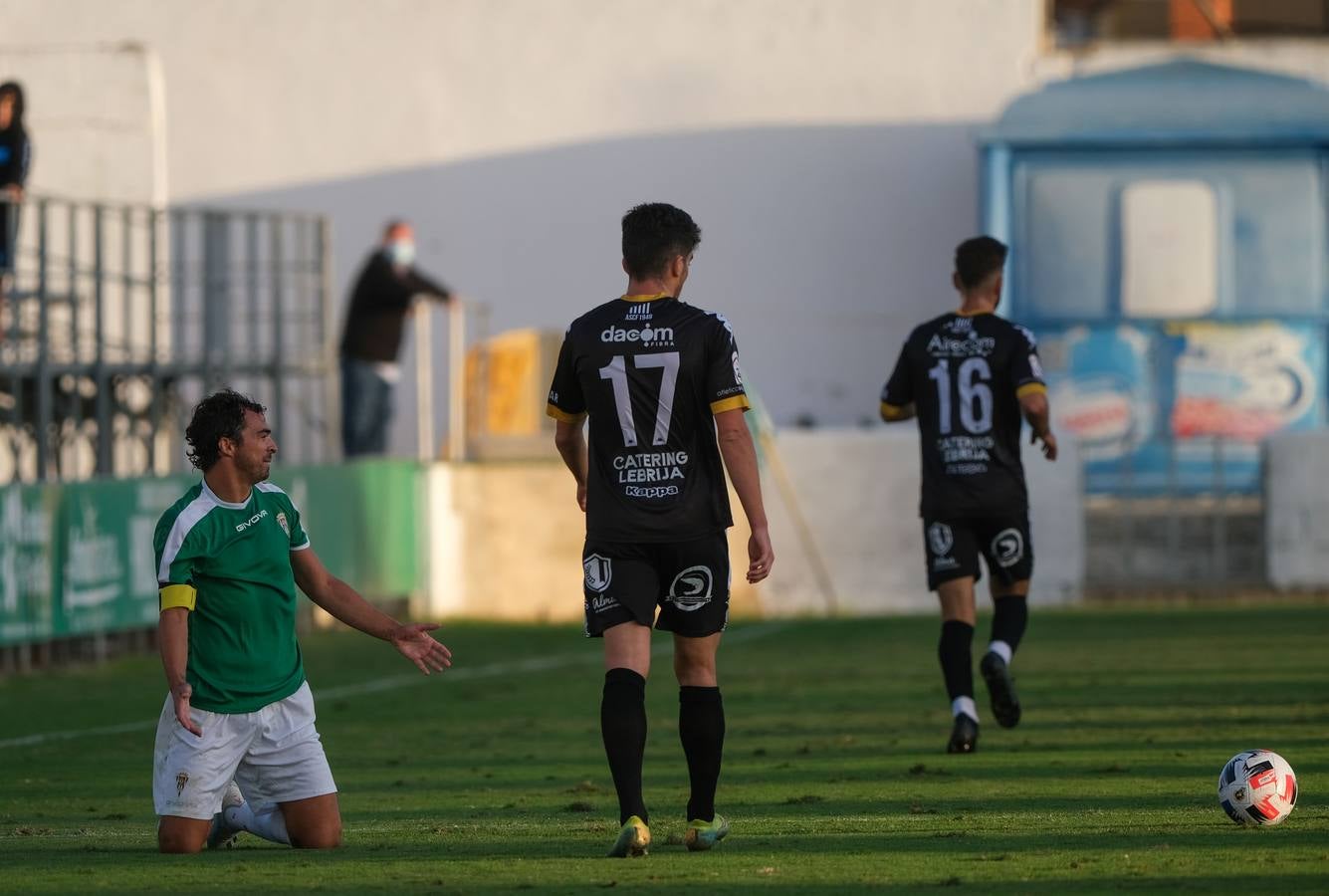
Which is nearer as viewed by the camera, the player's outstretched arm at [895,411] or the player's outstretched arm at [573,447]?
the player's outstretched arm at [573,447]

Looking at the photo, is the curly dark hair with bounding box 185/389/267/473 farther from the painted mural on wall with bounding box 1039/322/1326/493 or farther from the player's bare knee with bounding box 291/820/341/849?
the painted mural on wall with bounding box 1039/322/1326/493

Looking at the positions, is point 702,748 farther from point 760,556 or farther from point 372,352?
point 372,352

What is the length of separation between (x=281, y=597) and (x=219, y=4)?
817 inches

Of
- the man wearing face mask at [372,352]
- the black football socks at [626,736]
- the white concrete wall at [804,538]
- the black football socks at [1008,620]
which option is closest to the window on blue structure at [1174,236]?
the white concrete wall at [804,538]

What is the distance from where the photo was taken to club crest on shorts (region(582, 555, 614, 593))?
6742 mm

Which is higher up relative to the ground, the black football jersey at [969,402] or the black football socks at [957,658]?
the black football jersey at [969,402]

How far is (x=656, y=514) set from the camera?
6.73m

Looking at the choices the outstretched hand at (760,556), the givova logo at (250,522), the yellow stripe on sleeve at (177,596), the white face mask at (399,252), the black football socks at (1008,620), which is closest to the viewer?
the outstretched hand at (760,556)

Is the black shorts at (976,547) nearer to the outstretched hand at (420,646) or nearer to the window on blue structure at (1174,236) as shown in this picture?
the outstretched hand at (420,646)

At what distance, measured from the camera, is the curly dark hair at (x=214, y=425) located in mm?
6941

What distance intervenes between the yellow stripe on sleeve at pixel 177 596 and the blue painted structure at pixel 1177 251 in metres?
16.7

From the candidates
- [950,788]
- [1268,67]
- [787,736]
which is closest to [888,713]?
[787,736]

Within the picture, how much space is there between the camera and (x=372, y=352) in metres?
19.0

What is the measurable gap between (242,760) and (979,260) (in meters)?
4.01
